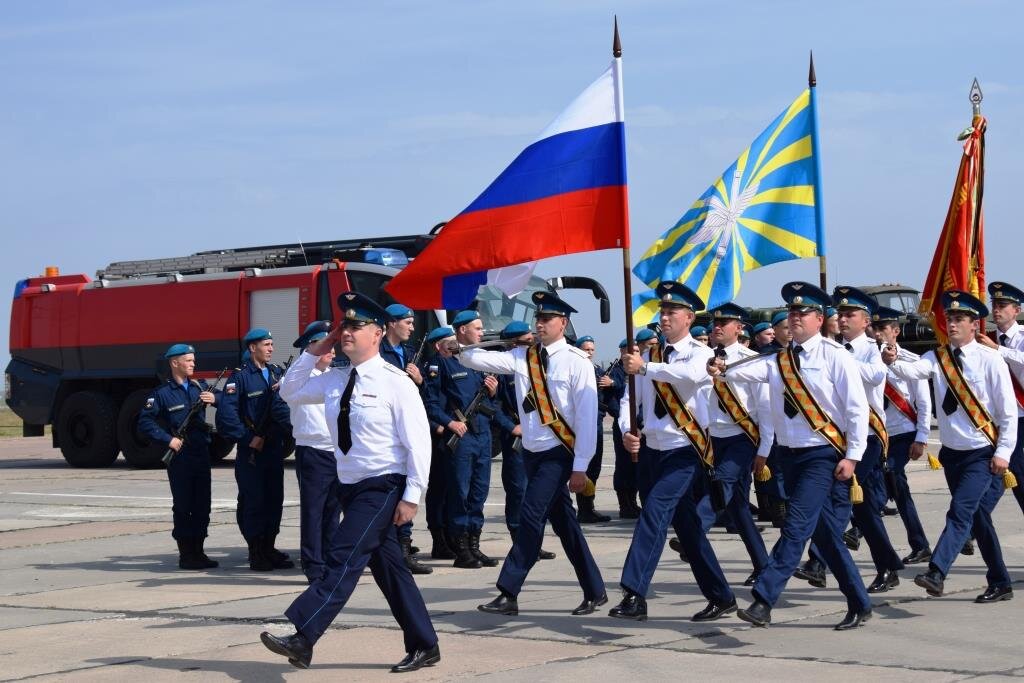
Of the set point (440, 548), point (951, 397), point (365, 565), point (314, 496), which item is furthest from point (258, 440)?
point (951, 397)

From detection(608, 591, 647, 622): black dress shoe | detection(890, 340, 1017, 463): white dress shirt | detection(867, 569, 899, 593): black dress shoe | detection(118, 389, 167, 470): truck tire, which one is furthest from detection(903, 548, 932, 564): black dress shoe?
detection(118, 389, 167, 470): truck tire

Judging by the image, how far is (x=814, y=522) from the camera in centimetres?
780

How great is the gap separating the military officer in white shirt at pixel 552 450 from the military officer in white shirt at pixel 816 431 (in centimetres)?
92

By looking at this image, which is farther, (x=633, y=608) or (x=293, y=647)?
(x=633, y=608)

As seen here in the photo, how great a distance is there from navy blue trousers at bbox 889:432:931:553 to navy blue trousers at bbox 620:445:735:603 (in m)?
2.65

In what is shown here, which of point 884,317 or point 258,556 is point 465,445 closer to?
point 258,556

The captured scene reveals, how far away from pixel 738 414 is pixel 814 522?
1.78 meters

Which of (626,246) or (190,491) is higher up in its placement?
(626,246)

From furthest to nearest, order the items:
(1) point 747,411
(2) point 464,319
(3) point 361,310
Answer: (2) point 464,319 < (1) point 747,411 < (3) point 361,310

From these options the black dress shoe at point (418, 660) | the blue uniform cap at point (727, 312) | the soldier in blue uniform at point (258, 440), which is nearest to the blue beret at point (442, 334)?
the soldier in blue uniform at point (258, 440)

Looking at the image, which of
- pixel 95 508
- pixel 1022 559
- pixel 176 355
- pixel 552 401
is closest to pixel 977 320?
pixel 1022 559

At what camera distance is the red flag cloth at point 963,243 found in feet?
41.0

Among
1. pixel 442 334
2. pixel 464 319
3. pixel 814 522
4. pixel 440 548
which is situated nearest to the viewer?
pixel 814 522

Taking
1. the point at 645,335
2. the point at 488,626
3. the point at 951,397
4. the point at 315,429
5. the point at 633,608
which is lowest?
the point at 488,626
